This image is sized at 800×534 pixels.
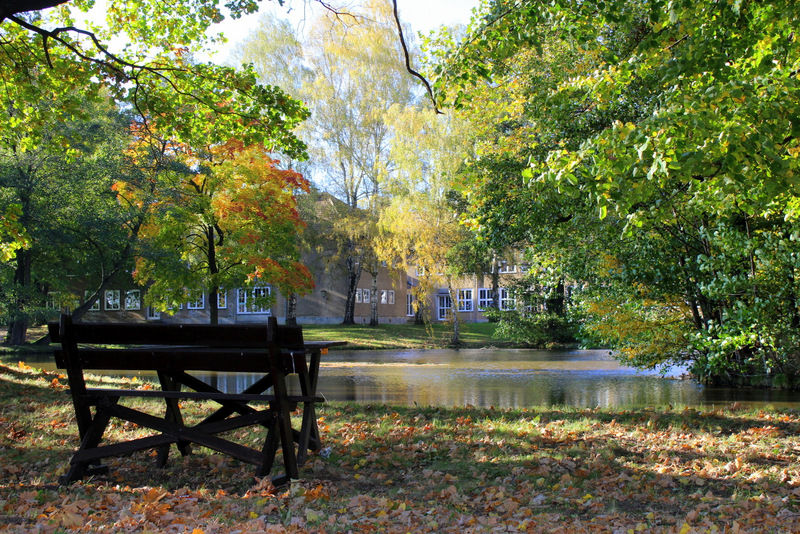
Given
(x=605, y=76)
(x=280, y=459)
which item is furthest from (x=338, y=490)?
(x=605, y=76)

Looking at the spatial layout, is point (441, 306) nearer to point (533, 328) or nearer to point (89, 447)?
point (533, 328)

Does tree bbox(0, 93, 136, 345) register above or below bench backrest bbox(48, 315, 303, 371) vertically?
above

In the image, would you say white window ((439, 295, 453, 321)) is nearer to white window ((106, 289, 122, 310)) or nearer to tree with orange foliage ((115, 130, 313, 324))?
white window ((106, 289, 122, 310))

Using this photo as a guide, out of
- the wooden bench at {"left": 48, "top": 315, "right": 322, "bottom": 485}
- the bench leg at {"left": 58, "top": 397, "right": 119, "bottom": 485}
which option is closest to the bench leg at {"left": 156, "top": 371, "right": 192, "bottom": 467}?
the wooden bench at {"left": 48, "top": 315, "right": 322, "bottom": 485}

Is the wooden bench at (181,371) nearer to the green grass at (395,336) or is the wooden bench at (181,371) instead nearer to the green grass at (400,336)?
the green grass at (395,336)

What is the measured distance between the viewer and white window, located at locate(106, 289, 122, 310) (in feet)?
162

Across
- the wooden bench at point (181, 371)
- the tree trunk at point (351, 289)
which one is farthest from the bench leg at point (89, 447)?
the tree trunk at point (351, 289)

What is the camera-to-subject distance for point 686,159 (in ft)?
16.2

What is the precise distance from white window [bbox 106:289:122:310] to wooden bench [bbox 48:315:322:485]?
48.0 meters

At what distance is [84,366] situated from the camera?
521cm

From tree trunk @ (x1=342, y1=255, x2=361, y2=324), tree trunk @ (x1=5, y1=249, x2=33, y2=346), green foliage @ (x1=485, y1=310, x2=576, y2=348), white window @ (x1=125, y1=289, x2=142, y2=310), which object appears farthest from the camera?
white window @ (x1=125, y1=289, x2=142, y2=310)

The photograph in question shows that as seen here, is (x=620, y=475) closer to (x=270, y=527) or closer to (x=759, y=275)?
(x=270, y=527)

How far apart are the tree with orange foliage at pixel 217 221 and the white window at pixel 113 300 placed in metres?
27.4

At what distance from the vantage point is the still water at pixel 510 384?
40.2ft
